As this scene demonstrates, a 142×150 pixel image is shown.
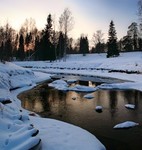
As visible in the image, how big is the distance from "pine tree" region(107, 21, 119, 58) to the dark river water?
38963mm

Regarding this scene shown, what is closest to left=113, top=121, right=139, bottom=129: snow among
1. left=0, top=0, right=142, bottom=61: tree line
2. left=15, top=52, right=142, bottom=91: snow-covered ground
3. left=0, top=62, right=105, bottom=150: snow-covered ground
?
left=0, top=62, right=105, bottom=150: snow-covered ground

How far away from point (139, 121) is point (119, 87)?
10773 mm

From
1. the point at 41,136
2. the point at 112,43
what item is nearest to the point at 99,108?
the point at 41,136

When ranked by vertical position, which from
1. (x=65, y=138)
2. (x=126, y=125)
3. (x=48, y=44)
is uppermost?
(x=48, y=44)

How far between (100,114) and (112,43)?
48419mm

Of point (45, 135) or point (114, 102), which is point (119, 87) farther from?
point (45, 135)

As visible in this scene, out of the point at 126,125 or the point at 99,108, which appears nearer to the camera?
the point at 126,125

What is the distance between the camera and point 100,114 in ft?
43.3

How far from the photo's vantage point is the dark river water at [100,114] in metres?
9.61

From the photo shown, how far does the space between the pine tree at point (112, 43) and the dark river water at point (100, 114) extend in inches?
1534

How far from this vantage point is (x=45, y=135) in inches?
343

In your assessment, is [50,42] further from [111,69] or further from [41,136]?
[41,136]

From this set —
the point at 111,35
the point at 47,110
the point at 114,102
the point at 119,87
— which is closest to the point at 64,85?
the point at 119,87

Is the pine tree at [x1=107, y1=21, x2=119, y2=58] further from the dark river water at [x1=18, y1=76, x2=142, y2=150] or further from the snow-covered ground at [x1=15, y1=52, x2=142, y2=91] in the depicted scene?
the dark river water at [x1=18, y1=76, x2=142, y2=150]
